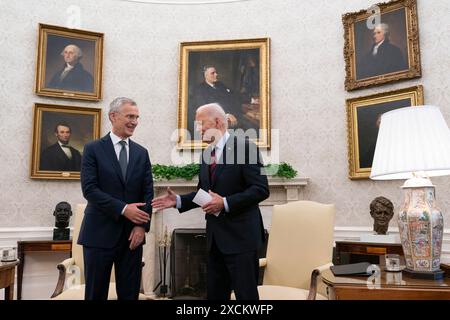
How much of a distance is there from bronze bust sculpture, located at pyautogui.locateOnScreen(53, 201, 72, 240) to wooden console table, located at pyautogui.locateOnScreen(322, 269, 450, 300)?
3.91m

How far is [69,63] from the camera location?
18.5 ft

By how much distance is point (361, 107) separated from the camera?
5.24 m

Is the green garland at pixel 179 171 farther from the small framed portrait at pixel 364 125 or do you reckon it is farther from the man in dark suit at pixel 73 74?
the man in dark suit at pixel 73 74

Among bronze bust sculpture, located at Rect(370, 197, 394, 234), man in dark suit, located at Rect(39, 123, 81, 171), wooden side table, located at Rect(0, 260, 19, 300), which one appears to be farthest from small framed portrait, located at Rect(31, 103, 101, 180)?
bronze bust sculpture, located at Rect(370, 197, 394, 234)

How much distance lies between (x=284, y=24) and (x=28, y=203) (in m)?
4.40

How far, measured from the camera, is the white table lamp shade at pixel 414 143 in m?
2.10

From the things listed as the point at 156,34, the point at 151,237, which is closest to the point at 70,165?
the point at 151,237

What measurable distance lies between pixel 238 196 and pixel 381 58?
3.67 metres

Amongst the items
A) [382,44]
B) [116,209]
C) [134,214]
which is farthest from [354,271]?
[382,44]

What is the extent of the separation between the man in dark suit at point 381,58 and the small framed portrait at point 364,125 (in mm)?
322

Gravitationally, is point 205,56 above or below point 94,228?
above

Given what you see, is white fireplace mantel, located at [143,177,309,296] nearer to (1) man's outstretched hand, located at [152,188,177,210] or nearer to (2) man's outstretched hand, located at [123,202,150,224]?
(1) man's outstretched hand, located at [152,188,177,210]

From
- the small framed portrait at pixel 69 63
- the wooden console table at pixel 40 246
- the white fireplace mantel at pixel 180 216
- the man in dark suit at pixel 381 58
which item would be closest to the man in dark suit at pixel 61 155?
the small framed portrait at pixel 69 63
